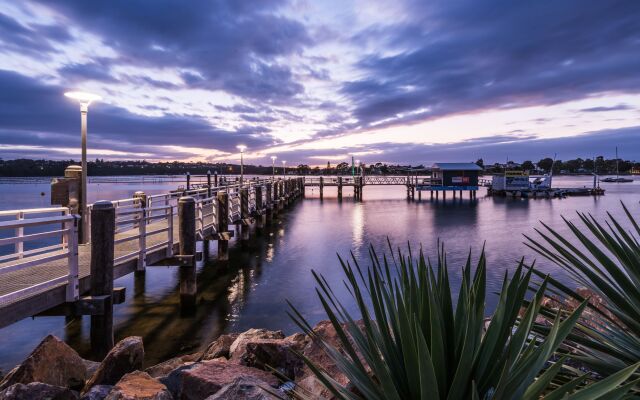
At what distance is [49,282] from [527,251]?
74.6 ft

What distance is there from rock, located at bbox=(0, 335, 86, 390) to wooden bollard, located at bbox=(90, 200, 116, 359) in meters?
1.33

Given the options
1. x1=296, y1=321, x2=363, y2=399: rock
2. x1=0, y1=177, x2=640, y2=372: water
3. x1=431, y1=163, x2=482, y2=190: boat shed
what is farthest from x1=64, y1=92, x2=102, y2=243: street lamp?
x1=431, y1=163, x2=482, y2=190: boat shed

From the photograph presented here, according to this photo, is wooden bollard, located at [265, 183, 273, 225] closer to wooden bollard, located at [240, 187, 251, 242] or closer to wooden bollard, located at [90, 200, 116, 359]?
wooden bollard, located at [240, 187, 251, 242]

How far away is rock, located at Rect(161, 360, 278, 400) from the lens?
4617mm

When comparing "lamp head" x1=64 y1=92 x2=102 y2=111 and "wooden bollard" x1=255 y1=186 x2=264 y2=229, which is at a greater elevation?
"lamp head" x1=64 y1=92 x2=102 y2=111

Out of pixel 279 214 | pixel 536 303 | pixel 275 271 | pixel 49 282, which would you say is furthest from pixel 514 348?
pixel 279 214

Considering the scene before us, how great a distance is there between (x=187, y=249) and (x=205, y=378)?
6840mm

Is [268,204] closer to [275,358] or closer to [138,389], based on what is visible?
[275,358]

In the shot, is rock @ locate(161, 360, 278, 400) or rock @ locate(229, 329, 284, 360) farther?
rock @ locate(229, 329, 284, 360)

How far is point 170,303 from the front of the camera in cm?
1229

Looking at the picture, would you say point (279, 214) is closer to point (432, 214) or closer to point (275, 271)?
point (432, 214)

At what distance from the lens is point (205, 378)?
469 centimetres

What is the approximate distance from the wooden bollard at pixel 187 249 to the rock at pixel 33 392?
21.3 feet

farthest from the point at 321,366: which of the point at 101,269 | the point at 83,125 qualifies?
the point at 83,125
